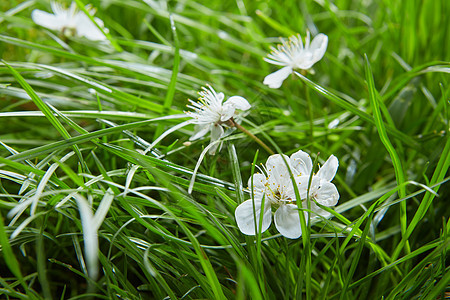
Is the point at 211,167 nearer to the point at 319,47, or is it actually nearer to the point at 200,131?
the point at 200,131

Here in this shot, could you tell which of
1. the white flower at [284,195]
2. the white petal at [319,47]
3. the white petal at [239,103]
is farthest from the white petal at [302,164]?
the white petal at [319,47]

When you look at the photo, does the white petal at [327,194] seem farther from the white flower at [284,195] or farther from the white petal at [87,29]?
the white petal at [87,29]

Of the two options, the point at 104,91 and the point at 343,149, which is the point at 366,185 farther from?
the point at 104,91

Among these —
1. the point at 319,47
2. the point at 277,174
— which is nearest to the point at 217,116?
the point at 277,174

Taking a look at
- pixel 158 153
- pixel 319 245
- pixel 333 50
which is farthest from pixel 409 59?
pixel 158 153

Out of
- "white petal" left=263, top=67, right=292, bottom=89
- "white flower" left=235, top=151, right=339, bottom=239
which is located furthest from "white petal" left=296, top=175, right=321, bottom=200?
"white petal" left=263, top=67, right=292, bottom=89
